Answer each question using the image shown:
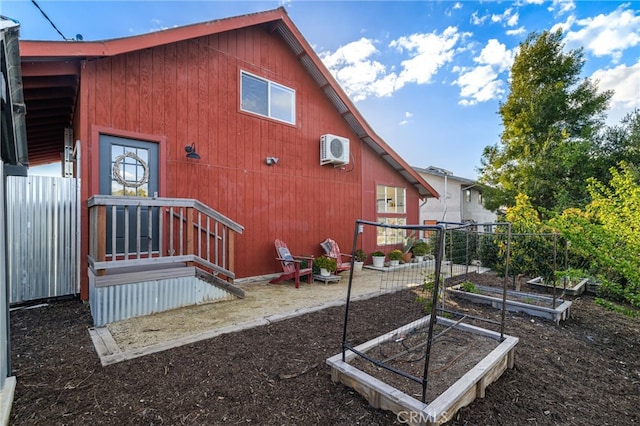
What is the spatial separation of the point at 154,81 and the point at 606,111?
17531mm

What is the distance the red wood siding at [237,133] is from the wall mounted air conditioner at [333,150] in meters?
0.20

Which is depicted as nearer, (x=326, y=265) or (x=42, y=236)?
(x=42, y=236)

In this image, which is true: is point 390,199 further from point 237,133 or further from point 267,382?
point 267,382

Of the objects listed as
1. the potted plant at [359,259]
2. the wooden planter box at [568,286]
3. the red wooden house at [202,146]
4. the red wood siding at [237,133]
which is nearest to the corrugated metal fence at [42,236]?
the red wooden house at [202,146]

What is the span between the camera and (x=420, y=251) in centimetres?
909

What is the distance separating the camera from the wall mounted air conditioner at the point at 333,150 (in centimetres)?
702

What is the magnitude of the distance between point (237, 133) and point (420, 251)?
6618 mm

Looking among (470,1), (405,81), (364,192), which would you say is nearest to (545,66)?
(405,81)

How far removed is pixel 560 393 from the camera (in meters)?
2.23

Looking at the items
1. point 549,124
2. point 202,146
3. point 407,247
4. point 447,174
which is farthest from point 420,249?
point 549,124

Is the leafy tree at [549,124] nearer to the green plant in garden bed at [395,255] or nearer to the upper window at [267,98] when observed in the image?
the green plant in garden bed at [395,255]

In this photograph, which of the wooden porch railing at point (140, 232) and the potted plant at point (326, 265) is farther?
the potted plant at point (326, 265)

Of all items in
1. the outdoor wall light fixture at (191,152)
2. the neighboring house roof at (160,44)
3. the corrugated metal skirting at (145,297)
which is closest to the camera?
the corrugated metal skirting at (145,297)

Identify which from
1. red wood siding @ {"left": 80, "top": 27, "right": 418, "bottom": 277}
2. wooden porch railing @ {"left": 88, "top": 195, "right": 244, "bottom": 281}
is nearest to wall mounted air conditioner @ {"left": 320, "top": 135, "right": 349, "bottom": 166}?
red wood siding @ {"left": 80, "top": 27, "right": 418, "bottom": 277}
